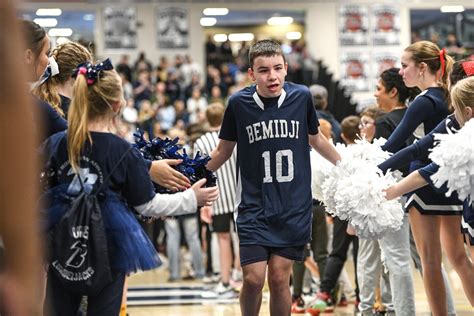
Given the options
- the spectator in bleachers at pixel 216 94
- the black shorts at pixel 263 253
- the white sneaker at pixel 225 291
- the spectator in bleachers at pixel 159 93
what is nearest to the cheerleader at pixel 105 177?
the black shorts at pixel 263 253

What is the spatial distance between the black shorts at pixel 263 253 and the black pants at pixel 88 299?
1199 millimetres

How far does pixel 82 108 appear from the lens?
3.71 metres

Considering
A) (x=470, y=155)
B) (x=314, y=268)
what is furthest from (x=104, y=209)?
(x=314, y=268)

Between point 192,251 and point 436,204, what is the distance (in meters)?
5.62

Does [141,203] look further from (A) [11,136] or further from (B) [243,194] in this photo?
(A) [11,136]

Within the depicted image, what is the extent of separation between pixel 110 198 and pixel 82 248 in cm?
25

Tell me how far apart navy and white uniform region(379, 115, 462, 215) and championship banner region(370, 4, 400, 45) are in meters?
22.2

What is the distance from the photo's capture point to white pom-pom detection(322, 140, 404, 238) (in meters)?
4.99

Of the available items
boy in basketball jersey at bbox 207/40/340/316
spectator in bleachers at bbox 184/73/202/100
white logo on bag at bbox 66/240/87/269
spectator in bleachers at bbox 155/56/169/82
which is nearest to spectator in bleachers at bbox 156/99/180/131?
spectator in bleachers at bbox 184/73/202/100

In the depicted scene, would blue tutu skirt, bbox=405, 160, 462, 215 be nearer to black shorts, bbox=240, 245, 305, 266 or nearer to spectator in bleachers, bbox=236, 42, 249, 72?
black shorts, bbox=240, 245, 305, 266

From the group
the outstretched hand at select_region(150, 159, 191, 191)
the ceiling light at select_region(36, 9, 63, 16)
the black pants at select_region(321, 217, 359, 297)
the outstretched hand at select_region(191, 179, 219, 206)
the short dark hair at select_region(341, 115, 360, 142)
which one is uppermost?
the ceiling light at select_region(36, 9, 63, 16)

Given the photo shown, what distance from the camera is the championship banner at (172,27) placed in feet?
86.8

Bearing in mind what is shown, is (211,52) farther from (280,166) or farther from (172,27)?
(280,166)

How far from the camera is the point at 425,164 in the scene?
208 inches
